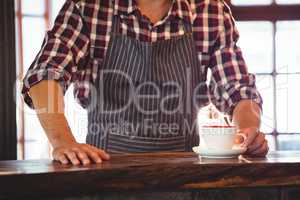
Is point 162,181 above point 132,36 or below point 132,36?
below

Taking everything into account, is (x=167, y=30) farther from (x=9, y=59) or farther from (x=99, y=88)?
(x=9, y=59)

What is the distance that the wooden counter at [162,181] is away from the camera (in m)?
1.09

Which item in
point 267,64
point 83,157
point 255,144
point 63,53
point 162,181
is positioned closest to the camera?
point 162,181

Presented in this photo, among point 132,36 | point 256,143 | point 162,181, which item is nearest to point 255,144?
point 256,143

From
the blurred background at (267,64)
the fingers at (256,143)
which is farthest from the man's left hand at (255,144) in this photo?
the blurred background at (267,64)

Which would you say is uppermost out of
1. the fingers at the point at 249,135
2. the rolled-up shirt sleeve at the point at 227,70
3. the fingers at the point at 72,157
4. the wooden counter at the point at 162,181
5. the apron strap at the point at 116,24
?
the apron strap at the point at 116,24

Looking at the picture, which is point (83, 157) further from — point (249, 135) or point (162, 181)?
point (249, 135)

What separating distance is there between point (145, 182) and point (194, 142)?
0.77m

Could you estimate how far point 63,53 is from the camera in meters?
1.70

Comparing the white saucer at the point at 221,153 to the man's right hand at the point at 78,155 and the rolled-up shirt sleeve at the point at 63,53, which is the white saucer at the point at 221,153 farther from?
the rolled-up shirt sleeve at the point at 63,53

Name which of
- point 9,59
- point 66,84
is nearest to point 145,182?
point 66,84

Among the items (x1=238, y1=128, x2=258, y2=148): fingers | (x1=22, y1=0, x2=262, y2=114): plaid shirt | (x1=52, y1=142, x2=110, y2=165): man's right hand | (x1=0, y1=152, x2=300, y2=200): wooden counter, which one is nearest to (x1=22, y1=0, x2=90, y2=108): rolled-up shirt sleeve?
(x1=22, y1=0, x2=262, y2=114): plaid shirt

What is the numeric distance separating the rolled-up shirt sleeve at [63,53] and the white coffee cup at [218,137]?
20.6 inches

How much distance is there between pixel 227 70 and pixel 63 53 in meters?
0.58
